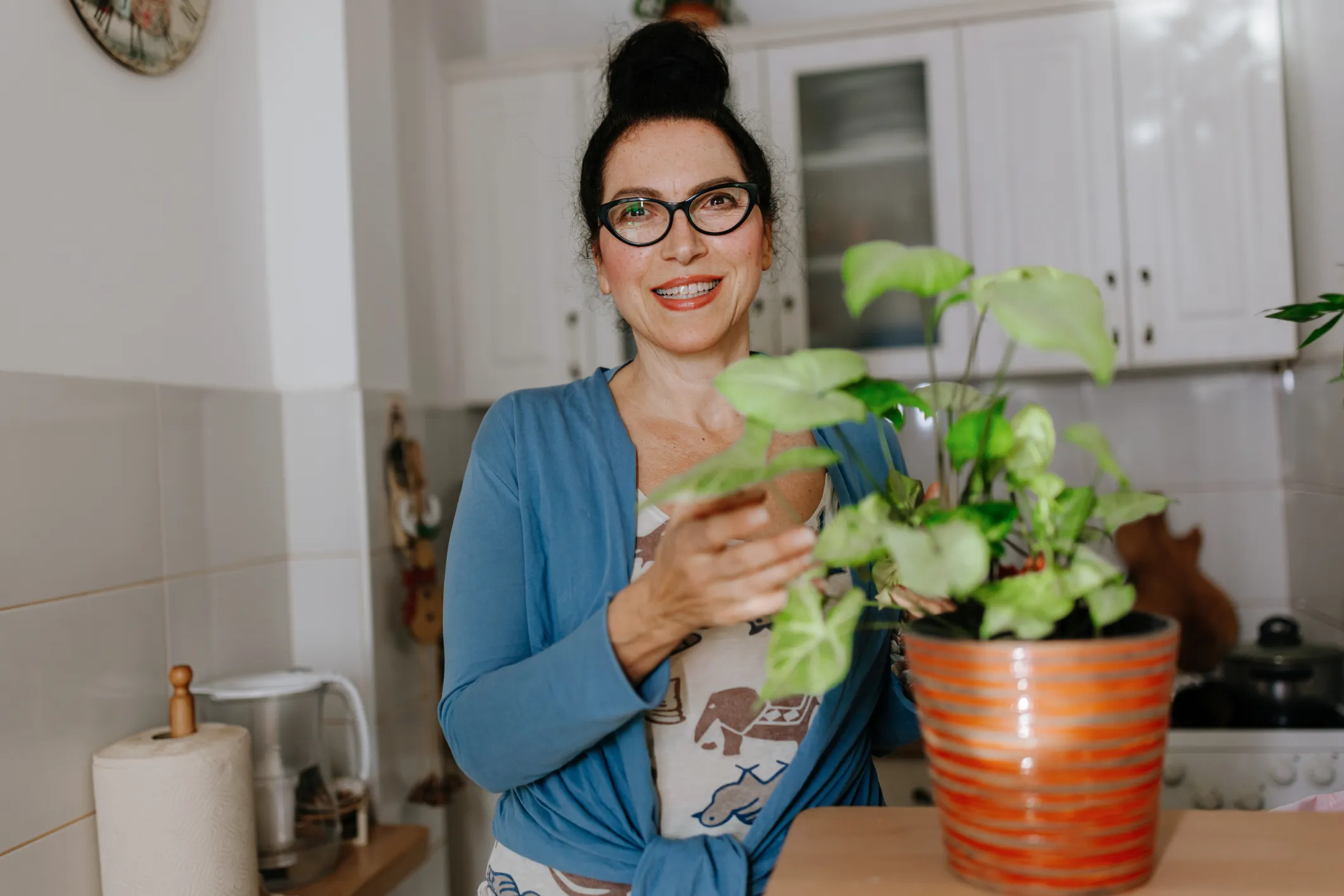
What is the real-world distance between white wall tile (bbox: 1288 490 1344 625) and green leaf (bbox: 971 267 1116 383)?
184cm

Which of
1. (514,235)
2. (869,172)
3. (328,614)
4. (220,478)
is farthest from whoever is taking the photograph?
(514,235)

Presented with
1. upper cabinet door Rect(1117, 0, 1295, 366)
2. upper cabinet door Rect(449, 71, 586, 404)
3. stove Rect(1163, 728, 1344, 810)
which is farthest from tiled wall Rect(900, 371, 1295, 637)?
upper cabinet door Rect(449, 71, 586, 404)

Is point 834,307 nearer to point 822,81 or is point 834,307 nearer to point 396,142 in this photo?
point 822,81

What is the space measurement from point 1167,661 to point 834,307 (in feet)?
5.89

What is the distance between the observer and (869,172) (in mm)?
2217

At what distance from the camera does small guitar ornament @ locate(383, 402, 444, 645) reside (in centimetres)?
194

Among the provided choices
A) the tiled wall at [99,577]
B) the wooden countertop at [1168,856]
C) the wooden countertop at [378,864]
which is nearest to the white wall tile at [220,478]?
the tiled wall at [99,577]

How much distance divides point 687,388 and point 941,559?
26.1 inches

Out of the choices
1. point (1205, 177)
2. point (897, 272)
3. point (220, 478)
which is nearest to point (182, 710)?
point (220, 478)

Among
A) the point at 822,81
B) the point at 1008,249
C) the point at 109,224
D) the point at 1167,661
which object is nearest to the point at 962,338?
the point at 1008,249

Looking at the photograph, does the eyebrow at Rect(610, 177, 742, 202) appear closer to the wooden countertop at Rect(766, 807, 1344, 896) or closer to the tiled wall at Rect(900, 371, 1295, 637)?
the wooden countertop at Rect(766, 807, 1344, 896)

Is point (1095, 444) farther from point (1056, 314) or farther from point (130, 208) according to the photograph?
point (130, 208)

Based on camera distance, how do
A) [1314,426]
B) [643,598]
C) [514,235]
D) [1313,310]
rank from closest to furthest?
1. [643,598]
2. [1313,310]
3. [1314,426]
4. [514,235]

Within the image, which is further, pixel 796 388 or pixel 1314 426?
pixel 1314 426
